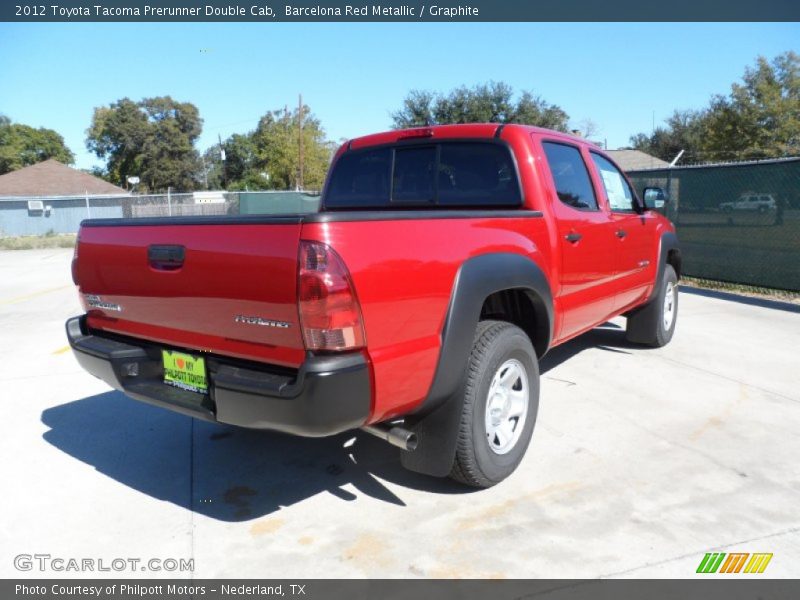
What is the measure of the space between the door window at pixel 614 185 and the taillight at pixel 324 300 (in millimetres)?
3166

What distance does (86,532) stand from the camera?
299 cm

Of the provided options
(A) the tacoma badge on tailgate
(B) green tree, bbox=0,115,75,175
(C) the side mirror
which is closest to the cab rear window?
(A) the tacoma badge on tailgate

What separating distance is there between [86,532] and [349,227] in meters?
2.04

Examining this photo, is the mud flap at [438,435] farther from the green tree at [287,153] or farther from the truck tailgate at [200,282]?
the green tree at [287,153]

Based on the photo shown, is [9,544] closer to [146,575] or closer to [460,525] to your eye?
[146,575]

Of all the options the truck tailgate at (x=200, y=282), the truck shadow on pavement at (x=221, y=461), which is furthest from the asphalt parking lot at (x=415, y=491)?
the truck tailgate at (x=200, y=282)

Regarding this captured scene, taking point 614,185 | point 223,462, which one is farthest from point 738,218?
point 223,462

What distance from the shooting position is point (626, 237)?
16.4ft

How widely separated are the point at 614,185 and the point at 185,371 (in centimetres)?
397

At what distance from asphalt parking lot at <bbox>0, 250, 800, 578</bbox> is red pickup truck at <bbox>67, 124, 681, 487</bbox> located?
1.24 feet

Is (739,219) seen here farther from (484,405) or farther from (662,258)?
(484,405)

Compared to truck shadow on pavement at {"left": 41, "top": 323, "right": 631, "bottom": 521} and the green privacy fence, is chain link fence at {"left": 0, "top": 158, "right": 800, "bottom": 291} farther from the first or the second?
truck shadow on pavement at {"left": 41, "top": 323, "right": 631, "bottom": 521}

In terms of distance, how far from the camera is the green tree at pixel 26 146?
63.0 meters
